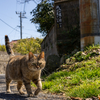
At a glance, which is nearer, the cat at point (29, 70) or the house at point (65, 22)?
the cat at point (29, 70)

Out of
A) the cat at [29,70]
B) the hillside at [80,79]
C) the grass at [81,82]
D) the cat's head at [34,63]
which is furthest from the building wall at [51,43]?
the cat's head at [34,63]

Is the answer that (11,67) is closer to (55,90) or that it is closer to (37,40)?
(55,90)

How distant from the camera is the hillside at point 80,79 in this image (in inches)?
155

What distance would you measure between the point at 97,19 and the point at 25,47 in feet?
72.0

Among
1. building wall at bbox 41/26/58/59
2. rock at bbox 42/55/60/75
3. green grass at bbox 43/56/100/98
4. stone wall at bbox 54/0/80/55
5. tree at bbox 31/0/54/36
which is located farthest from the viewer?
tree at bbox 31/0/54/36

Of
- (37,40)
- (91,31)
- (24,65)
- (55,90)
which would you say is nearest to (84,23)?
A: (91,31)

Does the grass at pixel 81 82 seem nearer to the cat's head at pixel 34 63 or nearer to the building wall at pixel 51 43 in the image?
→ the cat's head at pixel 34 63

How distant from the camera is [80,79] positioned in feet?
16.9

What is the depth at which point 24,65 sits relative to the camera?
13.3 feet

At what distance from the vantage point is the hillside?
394 centimetres

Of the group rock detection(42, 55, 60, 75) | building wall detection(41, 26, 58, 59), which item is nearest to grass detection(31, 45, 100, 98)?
rock detection(42, 55, 60, 75)

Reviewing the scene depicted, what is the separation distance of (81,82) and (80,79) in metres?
0.25

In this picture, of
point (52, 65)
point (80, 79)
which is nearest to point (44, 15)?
point (52, 65)

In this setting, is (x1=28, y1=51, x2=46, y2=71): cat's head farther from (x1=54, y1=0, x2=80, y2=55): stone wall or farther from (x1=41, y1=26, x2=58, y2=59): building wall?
(x1=41, y1=26, x2=58, y2=59): building wall
